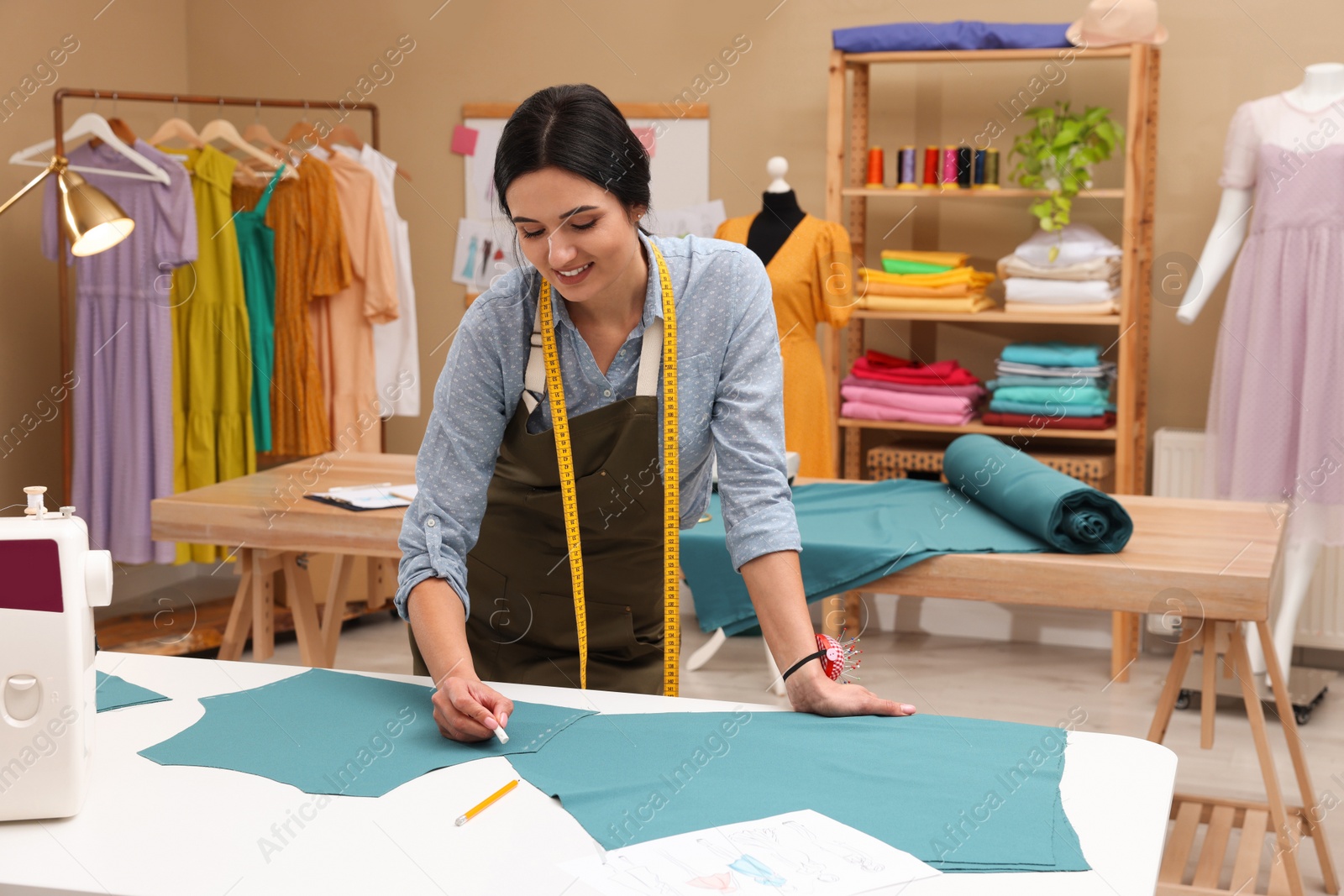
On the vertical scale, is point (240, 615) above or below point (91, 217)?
below

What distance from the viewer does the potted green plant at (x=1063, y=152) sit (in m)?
3.73

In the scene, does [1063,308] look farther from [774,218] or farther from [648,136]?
[648,136]

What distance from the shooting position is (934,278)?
12.9 ft

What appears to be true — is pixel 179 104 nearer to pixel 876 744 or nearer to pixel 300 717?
pixel 300 717

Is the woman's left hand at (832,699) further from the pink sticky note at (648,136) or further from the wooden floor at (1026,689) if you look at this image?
the pink sticky note at (648,136)

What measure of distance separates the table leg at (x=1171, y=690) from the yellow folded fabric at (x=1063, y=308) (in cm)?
153

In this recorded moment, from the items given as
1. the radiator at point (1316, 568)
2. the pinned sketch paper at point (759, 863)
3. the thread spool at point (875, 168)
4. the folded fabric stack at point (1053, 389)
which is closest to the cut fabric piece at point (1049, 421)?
the folded fabric stack at point (1053, 389)

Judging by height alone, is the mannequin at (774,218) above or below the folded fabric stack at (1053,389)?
above

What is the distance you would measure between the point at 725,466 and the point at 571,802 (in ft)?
1.76

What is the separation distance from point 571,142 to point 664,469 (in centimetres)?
45

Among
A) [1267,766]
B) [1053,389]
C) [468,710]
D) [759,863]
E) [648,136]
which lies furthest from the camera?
[648,136]

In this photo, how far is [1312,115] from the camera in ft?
11.4

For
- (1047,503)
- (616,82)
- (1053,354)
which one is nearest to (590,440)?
(1047,503)

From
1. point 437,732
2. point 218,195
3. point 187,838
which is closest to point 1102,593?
point 437,732
